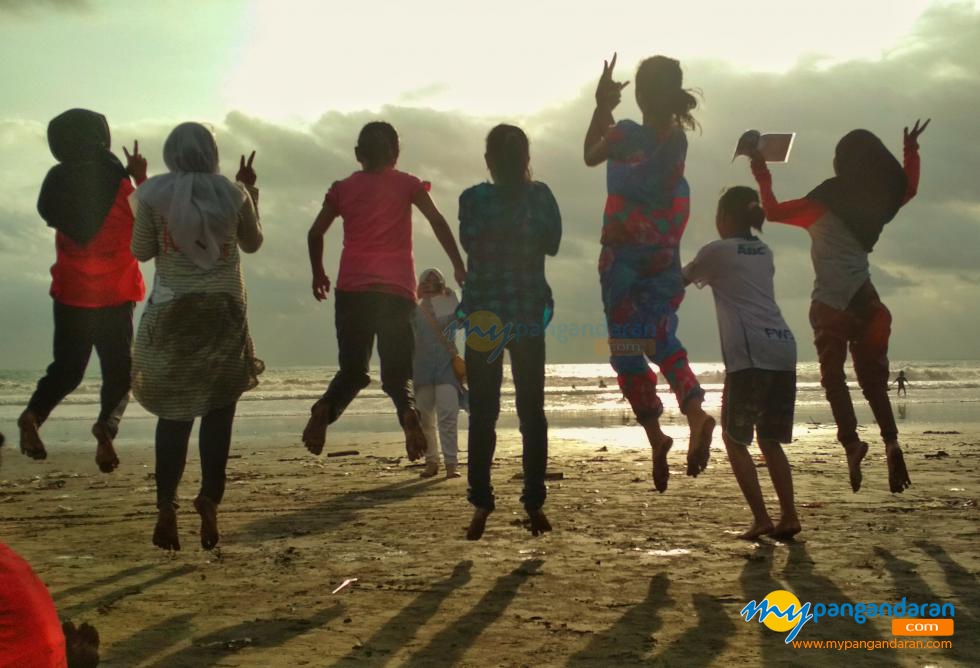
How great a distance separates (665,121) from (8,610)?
4745mm

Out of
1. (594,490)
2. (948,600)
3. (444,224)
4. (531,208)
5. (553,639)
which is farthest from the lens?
(594,490)

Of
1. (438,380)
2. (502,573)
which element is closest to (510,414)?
(438,380)

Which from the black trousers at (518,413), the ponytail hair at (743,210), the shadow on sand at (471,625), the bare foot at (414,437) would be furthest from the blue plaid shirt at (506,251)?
the shadow on sand at (471,625)

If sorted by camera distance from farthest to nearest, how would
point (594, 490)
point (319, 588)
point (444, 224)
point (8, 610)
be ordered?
1. point (594, 490)
2. point (444, 224)
3. point (319, 588)
4. point (8, 610)

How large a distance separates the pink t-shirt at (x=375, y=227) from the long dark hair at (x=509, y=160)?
1.89 feet

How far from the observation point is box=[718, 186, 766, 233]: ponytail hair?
19.6 feet

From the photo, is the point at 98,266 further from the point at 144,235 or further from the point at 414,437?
the point at 414,437

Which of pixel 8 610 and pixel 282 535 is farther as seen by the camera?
pixel 282 535

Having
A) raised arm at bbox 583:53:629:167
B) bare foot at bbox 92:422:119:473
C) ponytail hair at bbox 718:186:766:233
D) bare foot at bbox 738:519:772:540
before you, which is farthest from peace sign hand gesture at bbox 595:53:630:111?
bare foot at bbox 92:422:119:473

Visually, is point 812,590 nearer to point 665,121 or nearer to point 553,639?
point 553,639

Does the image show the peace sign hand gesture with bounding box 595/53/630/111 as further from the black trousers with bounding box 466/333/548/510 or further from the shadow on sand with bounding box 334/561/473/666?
the shadow on sand with bounding box 334/561/473/666

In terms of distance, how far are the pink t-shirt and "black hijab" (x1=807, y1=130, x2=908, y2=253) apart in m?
2.91

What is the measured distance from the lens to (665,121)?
19.4 ft

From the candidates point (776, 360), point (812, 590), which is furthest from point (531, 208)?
point (812, 590)
